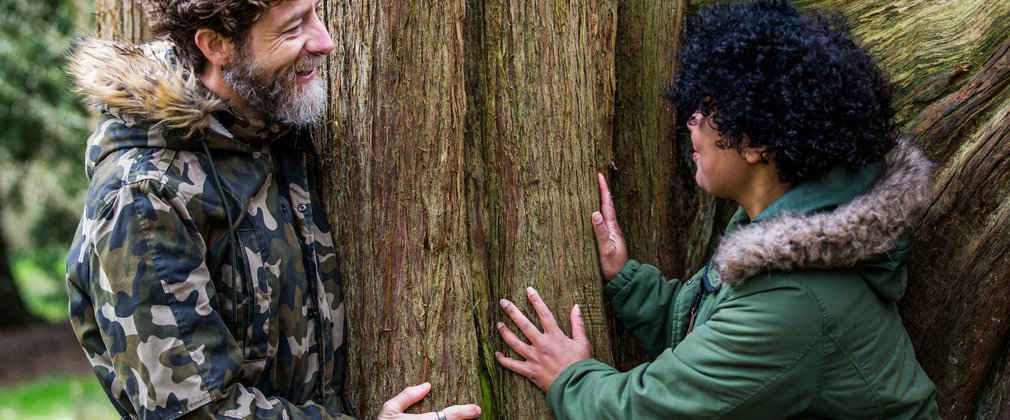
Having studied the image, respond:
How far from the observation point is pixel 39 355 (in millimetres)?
12164

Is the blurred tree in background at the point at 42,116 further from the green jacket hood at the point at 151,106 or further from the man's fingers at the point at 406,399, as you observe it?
the man's fingers at the point at 406,399

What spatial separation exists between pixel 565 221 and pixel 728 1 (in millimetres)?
1137

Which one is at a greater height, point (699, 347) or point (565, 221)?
point (565, 221)

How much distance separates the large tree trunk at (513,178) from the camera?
2689 mm

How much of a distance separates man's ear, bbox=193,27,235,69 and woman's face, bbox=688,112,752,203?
138 cm

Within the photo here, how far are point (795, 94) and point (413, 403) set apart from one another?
1.43 m

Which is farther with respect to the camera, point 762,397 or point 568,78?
point 568,78

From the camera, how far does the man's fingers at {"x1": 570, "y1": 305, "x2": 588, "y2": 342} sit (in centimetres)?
280

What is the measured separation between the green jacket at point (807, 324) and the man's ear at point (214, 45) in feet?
4.67

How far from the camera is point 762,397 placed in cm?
233

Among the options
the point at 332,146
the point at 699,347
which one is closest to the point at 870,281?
the point at 699,347

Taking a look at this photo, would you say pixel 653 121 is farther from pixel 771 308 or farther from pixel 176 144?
pixel 176 144

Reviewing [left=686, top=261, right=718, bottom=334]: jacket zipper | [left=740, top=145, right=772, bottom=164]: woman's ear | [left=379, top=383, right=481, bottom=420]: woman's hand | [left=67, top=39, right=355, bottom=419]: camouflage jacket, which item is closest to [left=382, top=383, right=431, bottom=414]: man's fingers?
[left=379, top=383, right=481, bottom=420]: woman's hand

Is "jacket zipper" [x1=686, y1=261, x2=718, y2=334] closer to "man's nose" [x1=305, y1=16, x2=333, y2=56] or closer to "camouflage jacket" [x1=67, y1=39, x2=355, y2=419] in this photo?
"camouflage jacket" [x1=67, y1=39, x2=355, y2=419]
